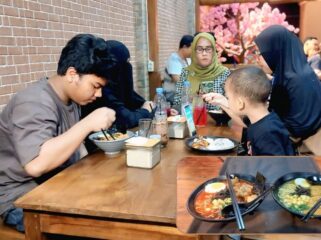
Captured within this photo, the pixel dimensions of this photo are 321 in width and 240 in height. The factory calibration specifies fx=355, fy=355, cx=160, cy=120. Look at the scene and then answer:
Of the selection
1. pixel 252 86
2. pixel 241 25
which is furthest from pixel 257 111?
pixel 241 25

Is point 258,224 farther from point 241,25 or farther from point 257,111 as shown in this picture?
point 241,25

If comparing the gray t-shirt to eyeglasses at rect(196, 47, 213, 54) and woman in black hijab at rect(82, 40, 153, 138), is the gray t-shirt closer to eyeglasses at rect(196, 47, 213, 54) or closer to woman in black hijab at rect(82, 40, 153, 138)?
woman in black hijab at rect(82, 40, 153, 138)

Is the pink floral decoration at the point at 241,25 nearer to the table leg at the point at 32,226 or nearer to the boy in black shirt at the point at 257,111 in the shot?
the boy in black shirt at the point at 257,111

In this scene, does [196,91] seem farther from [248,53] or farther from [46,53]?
[248,53]

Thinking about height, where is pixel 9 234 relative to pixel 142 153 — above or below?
below

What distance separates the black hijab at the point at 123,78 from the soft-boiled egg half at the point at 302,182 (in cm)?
184

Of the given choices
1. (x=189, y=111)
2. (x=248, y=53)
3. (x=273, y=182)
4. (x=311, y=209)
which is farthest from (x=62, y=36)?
(x=248, y=53)

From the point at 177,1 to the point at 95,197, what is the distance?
24.4 feet

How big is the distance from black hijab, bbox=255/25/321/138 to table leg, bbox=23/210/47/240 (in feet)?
5.82

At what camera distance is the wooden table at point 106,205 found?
50.0 inches

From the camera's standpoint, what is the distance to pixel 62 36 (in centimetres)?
326

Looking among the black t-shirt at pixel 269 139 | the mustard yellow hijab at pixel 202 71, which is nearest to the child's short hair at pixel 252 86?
the black t-shirt at pixel 269 139

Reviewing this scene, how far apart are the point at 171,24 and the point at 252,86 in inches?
236

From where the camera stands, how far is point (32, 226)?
4.66ft
